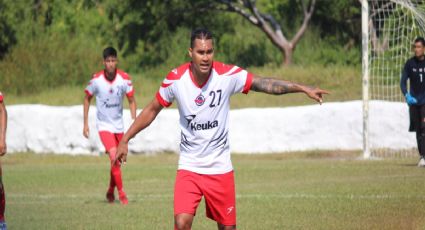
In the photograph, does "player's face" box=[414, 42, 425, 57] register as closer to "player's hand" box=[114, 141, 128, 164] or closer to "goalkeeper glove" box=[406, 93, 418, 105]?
"goalkeeper glove" box=[406, 93, 418, 105]

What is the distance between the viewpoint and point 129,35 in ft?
136

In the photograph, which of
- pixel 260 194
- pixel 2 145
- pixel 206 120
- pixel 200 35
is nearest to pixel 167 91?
pixel 206 120

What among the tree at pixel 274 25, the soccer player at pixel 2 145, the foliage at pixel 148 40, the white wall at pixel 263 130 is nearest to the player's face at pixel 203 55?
the soccer player at pixel 2 145

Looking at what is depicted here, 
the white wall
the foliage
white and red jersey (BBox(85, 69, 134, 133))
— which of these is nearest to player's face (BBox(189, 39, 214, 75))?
white and red jersey (BBox(85, 69, 134, 133))

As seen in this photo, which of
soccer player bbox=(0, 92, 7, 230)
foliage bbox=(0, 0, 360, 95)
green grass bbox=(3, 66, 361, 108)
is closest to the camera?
soccer player bbox=(0, 92, 7, 230)

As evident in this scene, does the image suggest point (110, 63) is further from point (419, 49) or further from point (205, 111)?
point (205, 111)

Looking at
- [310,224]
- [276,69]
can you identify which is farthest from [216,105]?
[276,69]

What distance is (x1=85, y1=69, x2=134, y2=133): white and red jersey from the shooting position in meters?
16.4

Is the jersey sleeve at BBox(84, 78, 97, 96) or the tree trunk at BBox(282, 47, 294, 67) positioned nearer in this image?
the jersey sleeve at BBox(84, 78, 97, 96)

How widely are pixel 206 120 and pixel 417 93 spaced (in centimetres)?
1171

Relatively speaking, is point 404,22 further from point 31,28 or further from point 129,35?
point 31,28

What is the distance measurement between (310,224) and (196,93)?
389cm

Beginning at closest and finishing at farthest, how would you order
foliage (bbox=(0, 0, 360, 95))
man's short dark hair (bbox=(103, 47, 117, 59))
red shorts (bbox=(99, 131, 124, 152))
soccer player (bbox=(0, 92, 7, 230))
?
soccer player (bbox=(0, 92, 7, 230))
man's short dark hair (bbox=(103, 47, 117, 59))
red shorts (bbox=(99, 131, 124, 152))
foliage (bbox=(0, 0, 360, 95))

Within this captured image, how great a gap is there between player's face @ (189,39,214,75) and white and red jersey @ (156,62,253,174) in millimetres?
149
